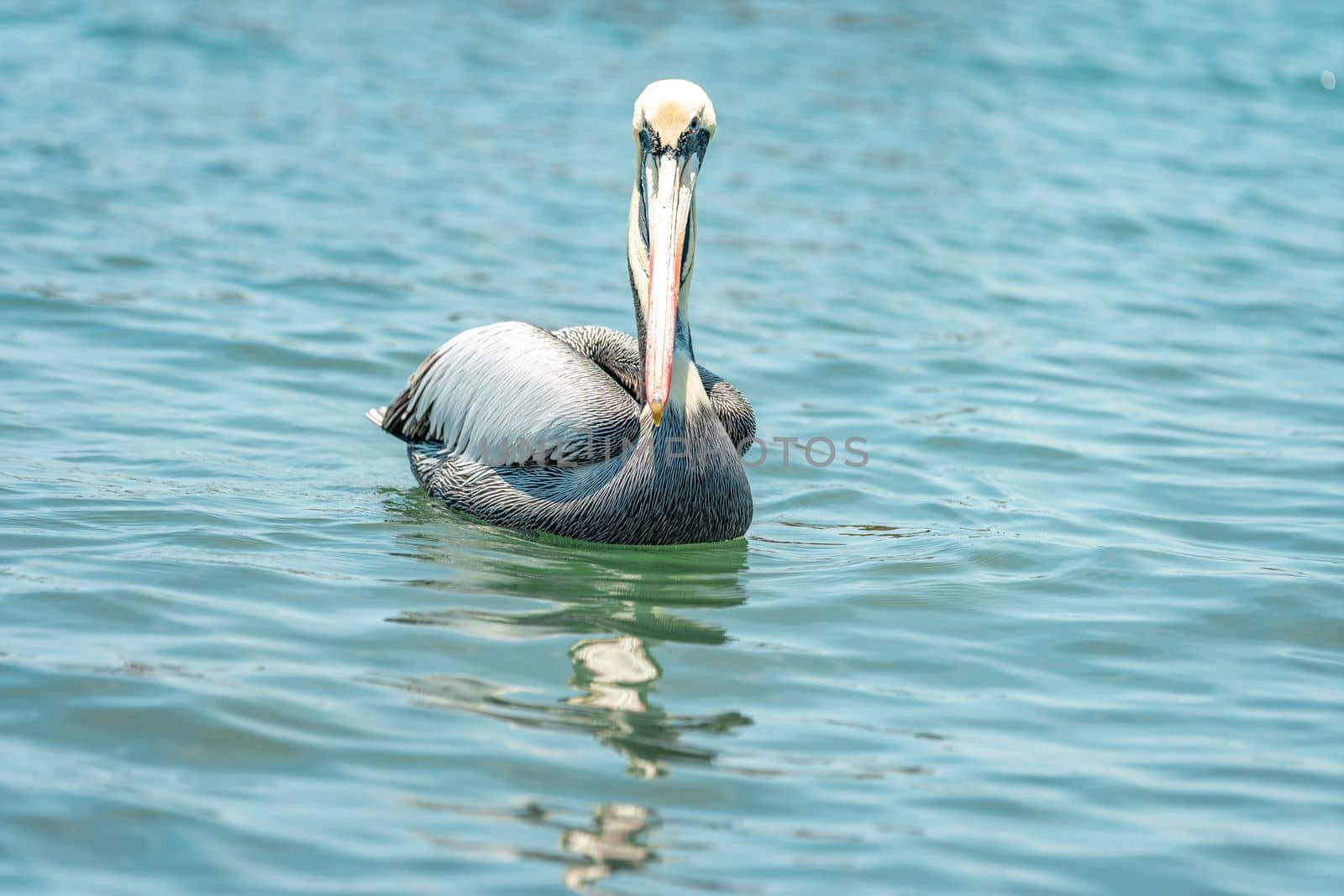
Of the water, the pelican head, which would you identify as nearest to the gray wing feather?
the water

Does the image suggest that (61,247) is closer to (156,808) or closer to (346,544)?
(346,544)

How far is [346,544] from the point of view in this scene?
5.19 metres

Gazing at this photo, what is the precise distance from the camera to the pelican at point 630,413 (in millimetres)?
4895

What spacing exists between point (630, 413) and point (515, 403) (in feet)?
1.57

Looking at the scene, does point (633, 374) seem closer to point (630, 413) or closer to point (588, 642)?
point (630, 413)

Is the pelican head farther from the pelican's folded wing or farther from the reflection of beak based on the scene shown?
the pelican's folded wing

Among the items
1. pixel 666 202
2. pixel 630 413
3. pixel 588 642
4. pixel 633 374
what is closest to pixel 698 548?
pixel 630 413

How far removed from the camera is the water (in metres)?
3.42

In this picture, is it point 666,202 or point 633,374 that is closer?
point 666,202

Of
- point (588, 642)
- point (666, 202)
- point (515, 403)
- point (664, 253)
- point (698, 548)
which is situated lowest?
point (588, 642)

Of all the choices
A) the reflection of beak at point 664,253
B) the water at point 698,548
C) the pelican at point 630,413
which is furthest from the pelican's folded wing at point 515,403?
the reflection of beak at point 664,253

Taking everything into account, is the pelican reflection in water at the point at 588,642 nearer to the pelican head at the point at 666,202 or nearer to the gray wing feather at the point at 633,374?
the gray wing feather at the point at 633,374

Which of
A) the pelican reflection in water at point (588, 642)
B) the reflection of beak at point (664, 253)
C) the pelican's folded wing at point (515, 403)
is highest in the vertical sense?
the reflection of beak at point (664, 253)

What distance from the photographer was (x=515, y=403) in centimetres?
561
